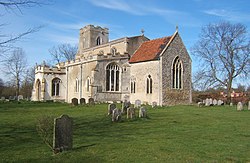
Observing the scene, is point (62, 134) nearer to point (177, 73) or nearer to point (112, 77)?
point (177, 73)

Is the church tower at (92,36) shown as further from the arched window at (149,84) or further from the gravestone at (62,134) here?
the gravestone at (62,134)

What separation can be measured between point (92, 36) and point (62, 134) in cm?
4390

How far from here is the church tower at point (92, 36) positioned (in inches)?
1962

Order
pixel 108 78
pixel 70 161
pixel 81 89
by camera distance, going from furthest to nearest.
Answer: pixel 81 89, pixel 108 78, pixel 70 161

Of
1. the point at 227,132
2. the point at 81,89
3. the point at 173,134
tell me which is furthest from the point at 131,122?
the point at 81,89

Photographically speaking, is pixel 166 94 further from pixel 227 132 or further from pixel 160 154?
pixel 160 154

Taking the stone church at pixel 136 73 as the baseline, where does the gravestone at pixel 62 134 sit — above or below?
below

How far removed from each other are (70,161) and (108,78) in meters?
25.5

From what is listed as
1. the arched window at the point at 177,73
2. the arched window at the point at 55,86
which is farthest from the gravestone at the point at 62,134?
the arched window at the point at 55,86

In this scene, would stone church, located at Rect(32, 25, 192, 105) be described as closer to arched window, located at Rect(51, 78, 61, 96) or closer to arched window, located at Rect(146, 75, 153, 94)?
arched window, located at Rect(146, 75, 153, 94)

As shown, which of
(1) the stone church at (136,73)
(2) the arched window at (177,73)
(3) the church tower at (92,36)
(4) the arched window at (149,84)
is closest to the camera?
(1) the stone church at (136,73)

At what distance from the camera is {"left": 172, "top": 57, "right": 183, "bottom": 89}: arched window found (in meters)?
29.8

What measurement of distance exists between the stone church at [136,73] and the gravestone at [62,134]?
18.1 meters

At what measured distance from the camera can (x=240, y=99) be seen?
33.5 m
